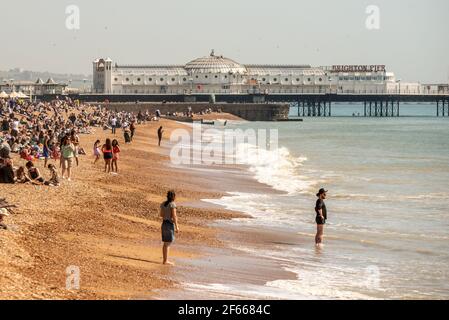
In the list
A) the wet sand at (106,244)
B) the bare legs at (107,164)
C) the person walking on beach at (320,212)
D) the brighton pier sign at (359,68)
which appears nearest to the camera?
the wet sand at (106,244)

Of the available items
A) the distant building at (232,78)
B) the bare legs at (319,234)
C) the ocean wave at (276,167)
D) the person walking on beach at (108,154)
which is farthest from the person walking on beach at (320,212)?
the distant building at (232,78)

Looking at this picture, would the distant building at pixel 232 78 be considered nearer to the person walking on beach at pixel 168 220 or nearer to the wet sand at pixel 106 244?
the wet sand at pixel 106 244

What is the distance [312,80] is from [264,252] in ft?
487

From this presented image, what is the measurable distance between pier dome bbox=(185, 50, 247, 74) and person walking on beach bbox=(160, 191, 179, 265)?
146m

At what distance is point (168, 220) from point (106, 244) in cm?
168

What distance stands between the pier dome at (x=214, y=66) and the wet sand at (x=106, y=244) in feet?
451

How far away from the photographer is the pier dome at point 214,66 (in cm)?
16188

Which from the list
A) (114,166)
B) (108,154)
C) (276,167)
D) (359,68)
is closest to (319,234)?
(108,154)

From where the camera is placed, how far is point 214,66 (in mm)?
162500

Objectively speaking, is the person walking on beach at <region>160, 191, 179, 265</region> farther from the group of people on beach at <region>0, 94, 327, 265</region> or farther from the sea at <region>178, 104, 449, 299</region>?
the sea at <region>178, 104, 449, 299</region>

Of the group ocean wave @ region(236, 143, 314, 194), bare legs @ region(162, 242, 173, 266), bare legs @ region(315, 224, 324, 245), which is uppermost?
bare legs @ region(162, 242, 173, 266)

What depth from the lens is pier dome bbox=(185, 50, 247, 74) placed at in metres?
162

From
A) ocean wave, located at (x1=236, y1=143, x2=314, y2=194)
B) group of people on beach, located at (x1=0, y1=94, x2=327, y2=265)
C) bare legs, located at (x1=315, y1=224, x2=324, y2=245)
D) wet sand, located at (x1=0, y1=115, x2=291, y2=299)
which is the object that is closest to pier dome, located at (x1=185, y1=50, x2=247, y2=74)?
ocean wave, located at (x1=236, y1=143, x2=314, y2=194)
